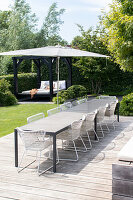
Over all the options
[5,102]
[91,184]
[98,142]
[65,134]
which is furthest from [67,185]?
[5,102]

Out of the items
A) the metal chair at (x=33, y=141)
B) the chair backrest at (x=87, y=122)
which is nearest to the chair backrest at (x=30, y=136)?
the metal chair at (x=33, y=141)

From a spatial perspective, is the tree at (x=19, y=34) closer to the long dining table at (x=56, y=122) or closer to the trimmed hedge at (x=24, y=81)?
the trimmed hedge at (x=24, y=81)

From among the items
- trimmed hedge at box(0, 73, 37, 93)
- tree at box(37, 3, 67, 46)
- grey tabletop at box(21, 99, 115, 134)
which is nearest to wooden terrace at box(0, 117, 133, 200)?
grey tabletop at box(21, 99, 115, 134)

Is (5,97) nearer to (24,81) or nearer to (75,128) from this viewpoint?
(24,81)

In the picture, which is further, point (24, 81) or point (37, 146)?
point (24, 81)

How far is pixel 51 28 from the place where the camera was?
26.3 m

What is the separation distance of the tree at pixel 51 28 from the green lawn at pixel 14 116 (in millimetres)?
13836

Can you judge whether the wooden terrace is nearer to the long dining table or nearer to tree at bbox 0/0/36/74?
the long dining table

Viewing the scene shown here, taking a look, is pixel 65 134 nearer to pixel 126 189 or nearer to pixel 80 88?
pixel 126 189

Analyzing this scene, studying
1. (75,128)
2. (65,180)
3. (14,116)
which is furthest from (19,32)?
(65,180)

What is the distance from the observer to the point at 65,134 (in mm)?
5402

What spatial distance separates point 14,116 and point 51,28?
17.7 metres

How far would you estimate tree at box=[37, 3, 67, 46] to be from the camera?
82.5ft

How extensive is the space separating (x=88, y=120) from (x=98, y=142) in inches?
36.0
